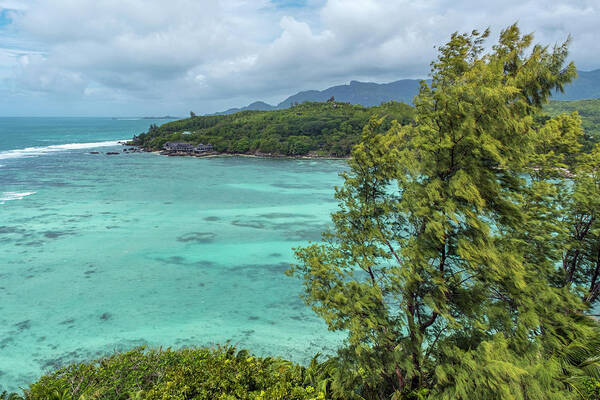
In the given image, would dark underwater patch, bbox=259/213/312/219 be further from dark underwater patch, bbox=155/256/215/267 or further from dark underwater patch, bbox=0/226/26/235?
dark underwater patch, bbox=0/226/26/235

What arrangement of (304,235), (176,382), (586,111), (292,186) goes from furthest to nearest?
(586,111) < (292,186) < (304,235) < (176,382)

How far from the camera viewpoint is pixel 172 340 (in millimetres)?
14734

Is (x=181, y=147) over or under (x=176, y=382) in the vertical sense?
over

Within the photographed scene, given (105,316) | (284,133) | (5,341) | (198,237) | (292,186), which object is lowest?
(105,316)

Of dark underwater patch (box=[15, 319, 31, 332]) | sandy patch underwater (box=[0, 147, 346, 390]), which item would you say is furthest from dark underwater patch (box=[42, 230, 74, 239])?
Answer: dark underwater patch (box=[15, 319, 31, 332])

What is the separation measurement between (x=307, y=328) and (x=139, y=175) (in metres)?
50.6

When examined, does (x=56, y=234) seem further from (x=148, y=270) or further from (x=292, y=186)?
(x=292, y=186)

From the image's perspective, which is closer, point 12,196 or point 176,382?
point 176,382

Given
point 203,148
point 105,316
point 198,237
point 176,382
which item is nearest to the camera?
point 176,382

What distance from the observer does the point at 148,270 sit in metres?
21.4

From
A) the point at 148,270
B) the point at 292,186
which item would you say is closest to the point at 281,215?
the point at 292,186

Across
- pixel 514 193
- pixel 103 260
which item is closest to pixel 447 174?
pixel 514 193

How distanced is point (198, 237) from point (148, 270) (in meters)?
6.46

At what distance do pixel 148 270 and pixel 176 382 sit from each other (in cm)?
1597
